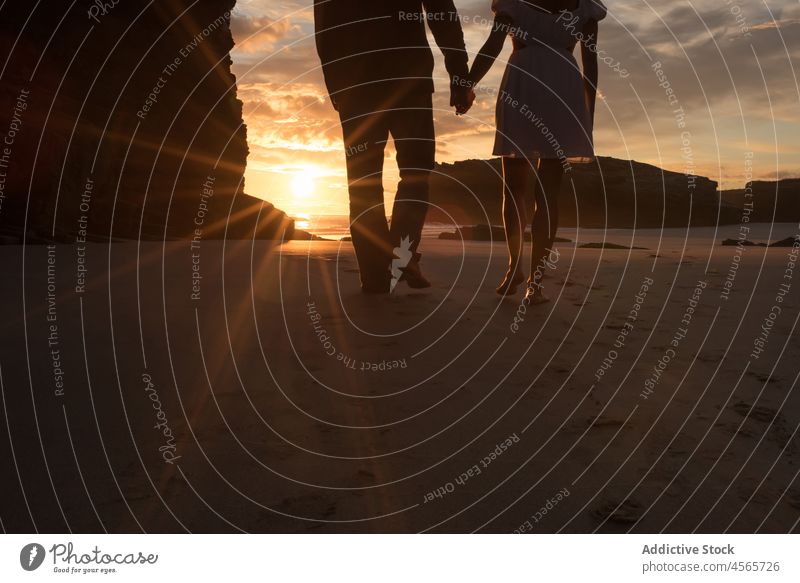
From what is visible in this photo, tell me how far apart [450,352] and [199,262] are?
13.4ft

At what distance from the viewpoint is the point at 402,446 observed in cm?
254

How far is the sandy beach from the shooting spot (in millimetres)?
2127

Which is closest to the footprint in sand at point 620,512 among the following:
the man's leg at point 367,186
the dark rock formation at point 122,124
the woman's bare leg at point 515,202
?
the woman's bare leg at point 515,202

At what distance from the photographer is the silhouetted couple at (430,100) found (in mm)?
5168

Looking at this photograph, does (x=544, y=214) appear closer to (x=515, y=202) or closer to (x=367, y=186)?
(x=515, y=202)

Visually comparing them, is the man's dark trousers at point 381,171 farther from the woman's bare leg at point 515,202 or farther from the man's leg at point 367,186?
the woman's bare leg at point 515,202

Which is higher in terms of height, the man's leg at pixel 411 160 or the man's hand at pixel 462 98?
the man's hand at pixel 462 98

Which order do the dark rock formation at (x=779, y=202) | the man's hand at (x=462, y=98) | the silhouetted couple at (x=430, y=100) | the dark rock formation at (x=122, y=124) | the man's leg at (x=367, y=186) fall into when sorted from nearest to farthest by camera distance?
the silhouetted couple at (x=430, y=100) < the man's leg at (x=367, y=186) < the man's hand at (x=462, y=98) < the dark rock formation at (x=122, y=124) < the dark rock formation at (x=779, y=202)

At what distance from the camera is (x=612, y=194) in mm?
26500

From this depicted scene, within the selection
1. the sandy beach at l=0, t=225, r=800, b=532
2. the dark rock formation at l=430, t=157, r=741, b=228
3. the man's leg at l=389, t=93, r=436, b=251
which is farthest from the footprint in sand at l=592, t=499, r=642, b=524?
the dark rock formation at l=430, t=157, r=741, b=228

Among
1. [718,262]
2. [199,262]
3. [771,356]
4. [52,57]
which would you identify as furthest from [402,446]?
[52,57]

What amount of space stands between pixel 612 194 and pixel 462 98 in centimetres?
2225

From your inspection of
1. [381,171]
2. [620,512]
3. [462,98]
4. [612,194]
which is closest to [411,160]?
[381,171]

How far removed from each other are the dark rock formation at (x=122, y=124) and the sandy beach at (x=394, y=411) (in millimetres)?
3576
